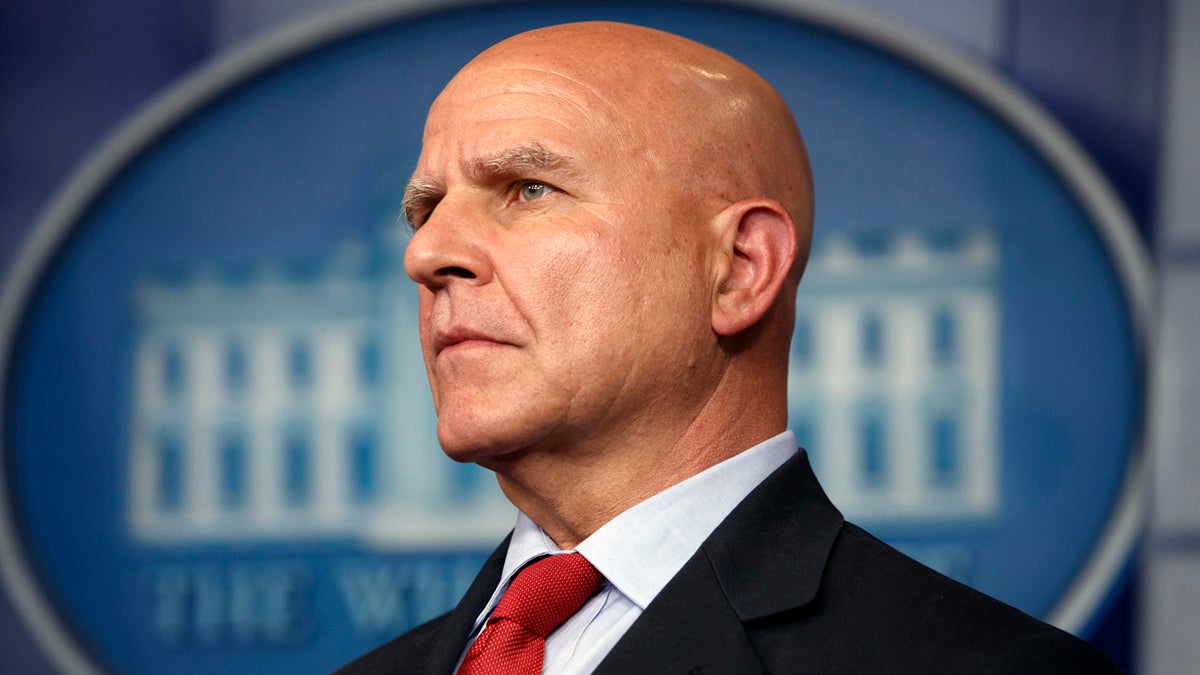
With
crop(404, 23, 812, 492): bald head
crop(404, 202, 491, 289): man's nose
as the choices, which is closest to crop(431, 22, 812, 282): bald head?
crop(404, 23, 812, 492): bald head

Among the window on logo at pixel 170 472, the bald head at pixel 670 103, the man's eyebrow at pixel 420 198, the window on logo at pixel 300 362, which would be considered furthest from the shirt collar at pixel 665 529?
the window on logo at pixel 170 472

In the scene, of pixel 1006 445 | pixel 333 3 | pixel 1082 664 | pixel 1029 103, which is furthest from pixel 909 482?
pixel 333 3

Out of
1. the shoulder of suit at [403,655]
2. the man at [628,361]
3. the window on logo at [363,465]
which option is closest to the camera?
the man at [628,361]

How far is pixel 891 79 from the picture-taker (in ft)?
8.61

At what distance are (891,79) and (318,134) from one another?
3.84 feet

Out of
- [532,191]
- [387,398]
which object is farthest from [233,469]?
[532,191]

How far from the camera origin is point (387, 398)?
2.72 meters

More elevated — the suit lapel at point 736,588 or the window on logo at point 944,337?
the window on logo at point 944,337

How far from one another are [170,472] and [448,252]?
5.13 ft

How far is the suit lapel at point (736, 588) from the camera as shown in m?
1.29

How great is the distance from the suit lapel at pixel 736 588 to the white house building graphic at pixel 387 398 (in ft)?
3.61

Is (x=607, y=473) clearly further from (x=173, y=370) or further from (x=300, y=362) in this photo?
(x=173, y=370)

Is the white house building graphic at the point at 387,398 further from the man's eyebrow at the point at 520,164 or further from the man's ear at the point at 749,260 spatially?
the man's eyebrow at the point at 520,164

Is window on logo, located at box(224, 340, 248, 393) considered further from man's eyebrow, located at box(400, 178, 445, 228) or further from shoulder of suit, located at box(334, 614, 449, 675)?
man's eyebrow, located at box(400, 178, 445, 228)
